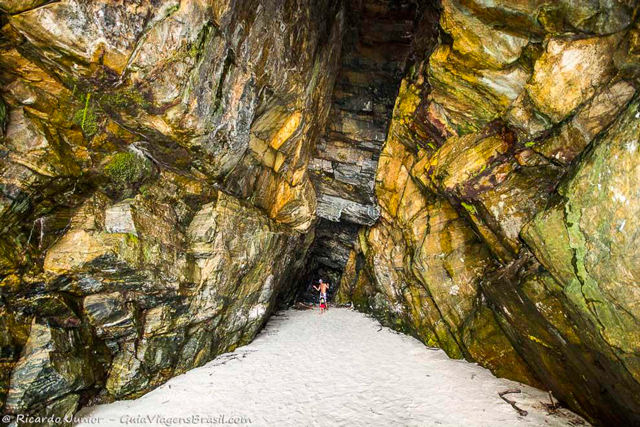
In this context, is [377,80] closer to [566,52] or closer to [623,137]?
[566,52]

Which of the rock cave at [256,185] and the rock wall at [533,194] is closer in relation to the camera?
the rock wall at [533,194]

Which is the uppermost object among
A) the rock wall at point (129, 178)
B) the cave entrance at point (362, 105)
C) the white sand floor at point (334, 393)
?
the cave entrance at point (362, 105)

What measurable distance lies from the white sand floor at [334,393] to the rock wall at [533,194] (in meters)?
1.26

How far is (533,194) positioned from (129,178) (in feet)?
37.2

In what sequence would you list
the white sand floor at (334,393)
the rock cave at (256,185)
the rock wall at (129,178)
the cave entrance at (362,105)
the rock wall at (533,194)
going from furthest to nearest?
the cave entrance at (362,105)
the white sand floor at (334,393)
the rock wall at (129,178)
the rock cave at (256,185)
the rock wall at (533,194)

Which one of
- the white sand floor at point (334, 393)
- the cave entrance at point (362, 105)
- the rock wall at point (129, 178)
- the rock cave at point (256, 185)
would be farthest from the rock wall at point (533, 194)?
the rock wall at point (129, 178)

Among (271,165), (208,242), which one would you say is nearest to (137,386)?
(208,242)

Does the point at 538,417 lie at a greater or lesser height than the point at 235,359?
greater

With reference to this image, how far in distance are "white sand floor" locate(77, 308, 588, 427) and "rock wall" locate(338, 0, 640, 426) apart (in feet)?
4.13

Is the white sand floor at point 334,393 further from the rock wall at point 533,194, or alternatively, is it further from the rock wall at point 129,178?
the rock wall at point 533,194

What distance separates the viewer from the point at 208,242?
34.3ft

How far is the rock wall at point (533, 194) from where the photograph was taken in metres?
5.84

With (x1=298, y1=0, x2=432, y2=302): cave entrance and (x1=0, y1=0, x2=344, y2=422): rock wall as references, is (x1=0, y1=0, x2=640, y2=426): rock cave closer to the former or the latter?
(x1=0, y1=0, x2=344, y2=422): rock wall

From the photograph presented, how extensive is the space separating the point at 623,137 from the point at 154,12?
388 inches
